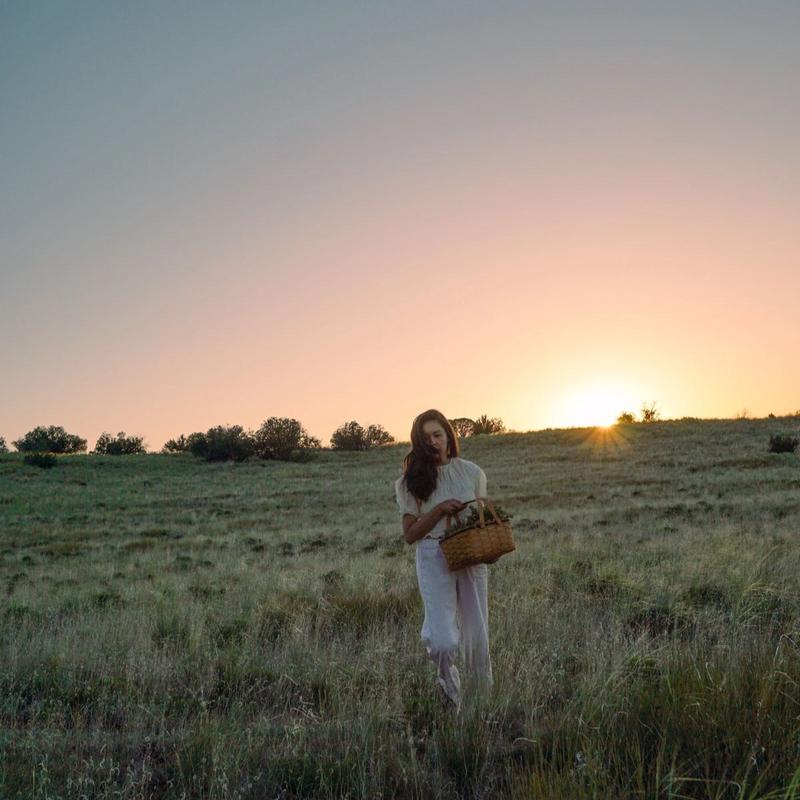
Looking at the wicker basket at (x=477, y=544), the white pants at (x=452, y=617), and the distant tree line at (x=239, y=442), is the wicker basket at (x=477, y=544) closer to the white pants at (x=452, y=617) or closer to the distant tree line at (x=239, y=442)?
the white pants at (x=452, y=617)

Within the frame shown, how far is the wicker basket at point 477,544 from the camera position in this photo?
509cm

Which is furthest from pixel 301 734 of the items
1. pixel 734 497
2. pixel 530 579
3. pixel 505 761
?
pixel 734 497

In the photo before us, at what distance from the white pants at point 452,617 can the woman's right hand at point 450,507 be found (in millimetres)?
292

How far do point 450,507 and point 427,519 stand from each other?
0.19m

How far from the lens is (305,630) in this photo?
7.71 m

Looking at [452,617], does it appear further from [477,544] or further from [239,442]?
[239,442]

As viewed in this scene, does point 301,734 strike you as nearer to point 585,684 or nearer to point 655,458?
point 585,684

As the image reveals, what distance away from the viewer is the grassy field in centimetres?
382

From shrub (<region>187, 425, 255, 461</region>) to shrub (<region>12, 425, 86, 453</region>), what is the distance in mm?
16569

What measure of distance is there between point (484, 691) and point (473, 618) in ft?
2.00

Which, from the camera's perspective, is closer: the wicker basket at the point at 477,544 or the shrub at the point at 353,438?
the wicker basket at the point at 477,544

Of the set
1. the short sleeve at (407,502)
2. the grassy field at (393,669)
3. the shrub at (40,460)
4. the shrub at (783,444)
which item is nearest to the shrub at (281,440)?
the shrub at (40,460)

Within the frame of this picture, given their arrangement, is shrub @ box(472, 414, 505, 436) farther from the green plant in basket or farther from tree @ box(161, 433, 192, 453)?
the green plant in basket

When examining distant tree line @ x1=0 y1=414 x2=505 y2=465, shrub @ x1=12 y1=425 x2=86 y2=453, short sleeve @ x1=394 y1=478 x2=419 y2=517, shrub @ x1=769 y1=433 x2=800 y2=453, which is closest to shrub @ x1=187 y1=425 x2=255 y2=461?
distant tree line @ x1=0 y1=414 x2=505 y2=465
